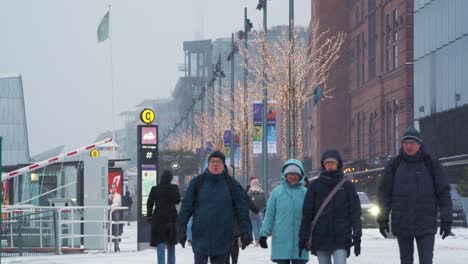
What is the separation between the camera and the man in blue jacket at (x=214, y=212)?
1291 cm

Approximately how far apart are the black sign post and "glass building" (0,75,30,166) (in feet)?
155

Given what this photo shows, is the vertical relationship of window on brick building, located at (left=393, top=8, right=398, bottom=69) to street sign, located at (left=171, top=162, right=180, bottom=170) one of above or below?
above

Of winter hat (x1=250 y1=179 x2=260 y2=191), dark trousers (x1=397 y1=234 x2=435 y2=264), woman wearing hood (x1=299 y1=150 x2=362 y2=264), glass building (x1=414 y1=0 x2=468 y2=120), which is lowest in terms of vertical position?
winter hat (x1=250 y1=179 x2=260 y2=191)

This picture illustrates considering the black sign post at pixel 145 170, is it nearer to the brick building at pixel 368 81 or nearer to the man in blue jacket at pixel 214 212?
the man in blue jacket at pixel 214 212

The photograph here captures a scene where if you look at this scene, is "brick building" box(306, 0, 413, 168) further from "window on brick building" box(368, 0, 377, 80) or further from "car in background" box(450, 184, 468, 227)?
"car in background" box(450, 184, 468, 227)

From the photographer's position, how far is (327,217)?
41.3 ft

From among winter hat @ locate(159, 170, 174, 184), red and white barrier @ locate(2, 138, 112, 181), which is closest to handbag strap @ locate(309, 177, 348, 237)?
winter hat @ locate(159, 170, 174, 184)

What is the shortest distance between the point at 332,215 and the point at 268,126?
37.7 meters

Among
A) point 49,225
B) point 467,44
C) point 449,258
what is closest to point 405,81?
point 467,44

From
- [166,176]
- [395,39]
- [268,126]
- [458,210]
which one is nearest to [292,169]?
[166,176]

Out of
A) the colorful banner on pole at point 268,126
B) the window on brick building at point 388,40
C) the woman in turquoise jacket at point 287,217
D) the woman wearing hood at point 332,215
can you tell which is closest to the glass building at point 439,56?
the window on brick building at point 388,40

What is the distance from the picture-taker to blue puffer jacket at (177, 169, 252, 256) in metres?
12.9

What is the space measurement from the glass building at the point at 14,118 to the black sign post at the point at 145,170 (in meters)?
47.3

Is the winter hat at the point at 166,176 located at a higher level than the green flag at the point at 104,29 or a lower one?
lower
